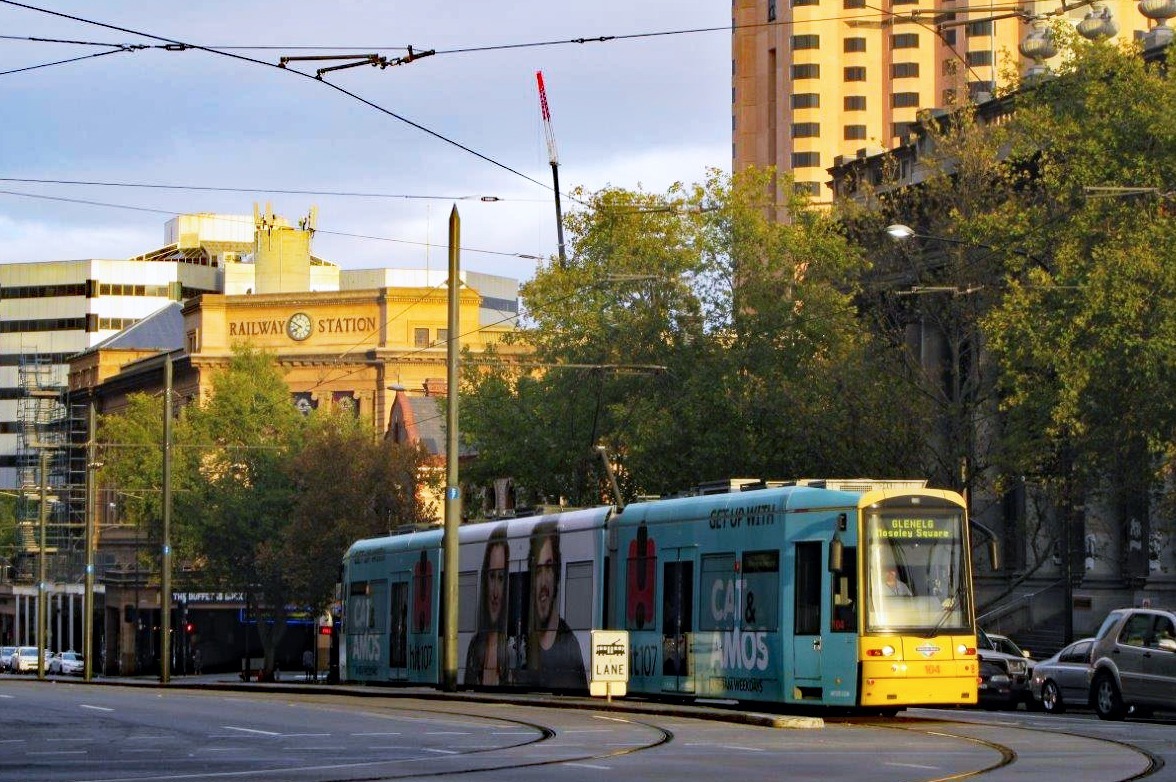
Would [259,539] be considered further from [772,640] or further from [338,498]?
[772,640]

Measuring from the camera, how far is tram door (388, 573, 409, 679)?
137 feet

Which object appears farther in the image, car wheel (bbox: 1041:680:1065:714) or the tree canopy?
the tree canopy

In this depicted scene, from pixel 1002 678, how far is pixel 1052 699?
2.34 metres

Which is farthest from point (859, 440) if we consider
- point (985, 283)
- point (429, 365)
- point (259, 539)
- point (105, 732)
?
point (429, 365)

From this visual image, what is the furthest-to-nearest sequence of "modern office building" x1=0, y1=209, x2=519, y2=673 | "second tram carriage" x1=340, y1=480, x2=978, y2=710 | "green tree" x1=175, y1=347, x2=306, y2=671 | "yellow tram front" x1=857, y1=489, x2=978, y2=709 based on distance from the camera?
"modern office building" x1=0, y1=209, x2=519, y2=673
"green tree" x1=175, y1=347, x2=306, y2=671
"second tram carriage" x1=340, y1=480, x2=978, y2=710
"yellow tram front" x1=857, y1=489, x2=978, y2=709

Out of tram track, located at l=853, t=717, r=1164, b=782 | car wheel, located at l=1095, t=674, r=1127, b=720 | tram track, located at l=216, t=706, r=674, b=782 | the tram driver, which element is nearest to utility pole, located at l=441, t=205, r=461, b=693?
tram track, located at l=853, t=717, r=1164, b=782

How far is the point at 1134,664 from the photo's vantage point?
30203mm

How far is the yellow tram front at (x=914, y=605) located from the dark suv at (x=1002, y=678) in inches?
383

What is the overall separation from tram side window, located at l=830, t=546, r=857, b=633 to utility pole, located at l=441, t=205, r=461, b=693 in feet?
33.8

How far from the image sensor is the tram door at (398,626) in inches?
1644

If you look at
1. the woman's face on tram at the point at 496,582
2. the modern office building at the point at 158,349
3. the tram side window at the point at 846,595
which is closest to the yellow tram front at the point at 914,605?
the tram side window at the point at 846,595

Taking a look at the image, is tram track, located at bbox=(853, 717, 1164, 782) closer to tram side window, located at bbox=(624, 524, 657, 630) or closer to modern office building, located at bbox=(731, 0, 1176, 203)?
tram side window, located at bbox=(624, 524, 657, 630)

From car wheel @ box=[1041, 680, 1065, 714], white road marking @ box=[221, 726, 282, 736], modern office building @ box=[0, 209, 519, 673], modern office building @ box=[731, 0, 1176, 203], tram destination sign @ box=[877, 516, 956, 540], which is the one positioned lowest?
car wheel @ box=[1041, 680, 1065, 714]

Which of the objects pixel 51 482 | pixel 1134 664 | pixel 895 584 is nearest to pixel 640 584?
pixel 895 584
